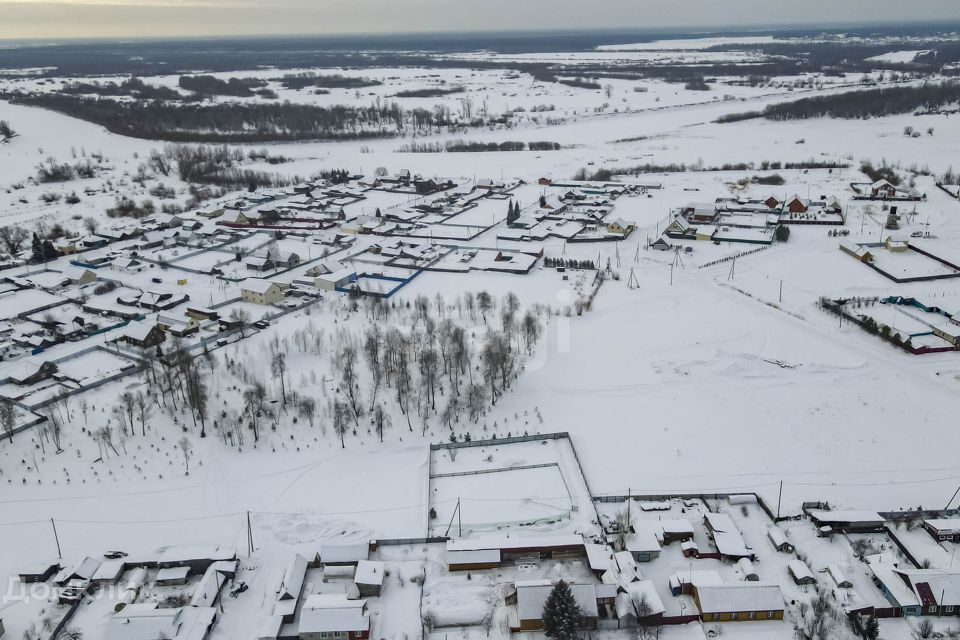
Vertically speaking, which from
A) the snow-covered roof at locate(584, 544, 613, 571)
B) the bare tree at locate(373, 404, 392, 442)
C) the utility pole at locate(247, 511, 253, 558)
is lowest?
the utility pole at locate(247, 511, 253, 558)

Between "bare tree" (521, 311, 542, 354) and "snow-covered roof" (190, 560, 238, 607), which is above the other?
"bare tree" (521, 311, 542, 354)

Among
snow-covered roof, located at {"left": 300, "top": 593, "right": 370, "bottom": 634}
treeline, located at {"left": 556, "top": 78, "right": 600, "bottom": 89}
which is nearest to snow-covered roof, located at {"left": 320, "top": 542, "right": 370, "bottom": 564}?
snow-covered roof, located at {"left": 300, "top": 593, "right": 370, "bottom": 634}

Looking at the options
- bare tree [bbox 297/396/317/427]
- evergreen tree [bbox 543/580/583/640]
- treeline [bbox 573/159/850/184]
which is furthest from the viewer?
treeline [bbox 573/159/850/184]

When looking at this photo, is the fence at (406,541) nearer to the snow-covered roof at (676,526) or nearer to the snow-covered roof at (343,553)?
the snow-covered roof at (343,553)

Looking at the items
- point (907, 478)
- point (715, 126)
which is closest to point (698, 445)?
point (907, 478)

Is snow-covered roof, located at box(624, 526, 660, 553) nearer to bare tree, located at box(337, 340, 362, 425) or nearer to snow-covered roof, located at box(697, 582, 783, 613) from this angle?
snow-covered roof, located at box(697, 582, 783, 613)

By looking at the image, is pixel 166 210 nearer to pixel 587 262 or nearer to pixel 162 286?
pixel 162 286

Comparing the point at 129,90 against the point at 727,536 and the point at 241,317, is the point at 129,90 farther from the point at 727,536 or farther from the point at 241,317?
the point at 727,536
